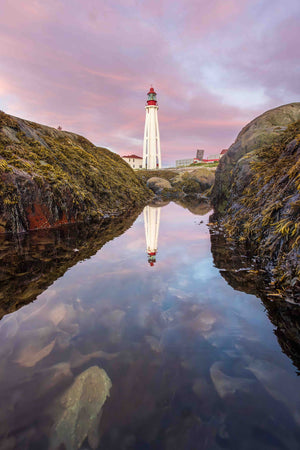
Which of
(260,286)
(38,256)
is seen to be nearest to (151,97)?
(38,256)

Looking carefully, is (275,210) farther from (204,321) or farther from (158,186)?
(158,186)

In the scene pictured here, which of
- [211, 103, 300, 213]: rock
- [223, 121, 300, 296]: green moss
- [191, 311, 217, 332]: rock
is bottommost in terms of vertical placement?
[191, 311, 217, 332]: rock

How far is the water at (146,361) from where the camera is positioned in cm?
158

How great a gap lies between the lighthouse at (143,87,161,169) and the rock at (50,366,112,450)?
7053 cm

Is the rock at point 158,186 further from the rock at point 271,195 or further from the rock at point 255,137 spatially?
the rock at point 271,195

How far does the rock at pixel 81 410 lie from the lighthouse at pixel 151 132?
70.5 m

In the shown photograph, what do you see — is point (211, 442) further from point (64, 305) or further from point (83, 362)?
point (64, 305)

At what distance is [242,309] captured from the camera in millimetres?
3135

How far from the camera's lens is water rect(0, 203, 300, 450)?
1578 millimetres

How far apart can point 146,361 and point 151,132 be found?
72483 millimetres

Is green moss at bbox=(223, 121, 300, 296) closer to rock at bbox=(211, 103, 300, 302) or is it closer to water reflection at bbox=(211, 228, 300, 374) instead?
rock at bbox=(211, 103, 300, 302)

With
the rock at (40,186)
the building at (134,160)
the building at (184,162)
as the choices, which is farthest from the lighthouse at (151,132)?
the rock at (40,186)

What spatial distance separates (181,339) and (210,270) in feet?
7.62

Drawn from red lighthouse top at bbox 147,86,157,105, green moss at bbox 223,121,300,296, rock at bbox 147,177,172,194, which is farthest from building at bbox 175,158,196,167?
green moss at bbox 223,121,300,296
